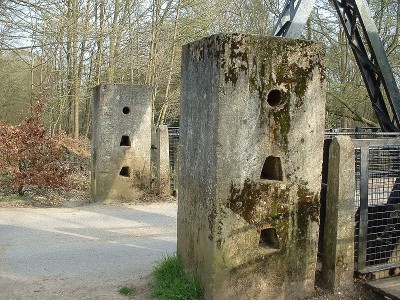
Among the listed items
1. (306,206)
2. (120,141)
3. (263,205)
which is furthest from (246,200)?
(120,141)

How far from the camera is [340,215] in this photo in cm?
459

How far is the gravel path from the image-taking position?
524cm

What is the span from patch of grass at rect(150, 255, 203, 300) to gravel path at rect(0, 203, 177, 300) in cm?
40

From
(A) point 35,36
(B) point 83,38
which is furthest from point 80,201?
(B) point 83,38

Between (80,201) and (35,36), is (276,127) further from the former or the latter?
(35,36)

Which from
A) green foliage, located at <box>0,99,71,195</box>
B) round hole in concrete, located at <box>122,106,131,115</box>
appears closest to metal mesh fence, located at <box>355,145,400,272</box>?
round hole in concrete, located at <box>122,106,131,115</box>

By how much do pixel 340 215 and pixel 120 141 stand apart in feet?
22.8

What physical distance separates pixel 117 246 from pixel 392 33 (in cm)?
1490

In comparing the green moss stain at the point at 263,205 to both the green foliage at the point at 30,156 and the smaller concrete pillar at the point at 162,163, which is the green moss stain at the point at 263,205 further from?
the green foliage at the point at 30,156

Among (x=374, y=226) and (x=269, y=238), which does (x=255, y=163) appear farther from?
(x=374, y=226)

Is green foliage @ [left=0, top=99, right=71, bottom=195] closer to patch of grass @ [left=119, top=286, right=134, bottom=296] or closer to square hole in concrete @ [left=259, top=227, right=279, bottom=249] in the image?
patch of grass @ [left=119, top=286, right=134, bottom=296]

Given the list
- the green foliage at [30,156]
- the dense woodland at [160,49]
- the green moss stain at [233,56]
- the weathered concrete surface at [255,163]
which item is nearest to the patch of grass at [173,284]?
the weathered concrete surface at [255,163]

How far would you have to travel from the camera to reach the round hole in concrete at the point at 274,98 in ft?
14.1

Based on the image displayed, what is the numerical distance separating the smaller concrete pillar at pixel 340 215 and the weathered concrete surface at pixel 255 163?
0.72 ft
